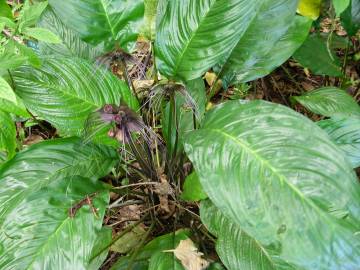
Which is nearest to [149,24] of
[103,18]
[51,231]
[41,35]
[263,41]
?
[103,18]

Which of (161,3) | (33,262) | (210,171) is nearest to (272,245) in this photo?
(210,171)

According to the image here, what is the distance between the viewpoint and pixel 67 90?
1.19m

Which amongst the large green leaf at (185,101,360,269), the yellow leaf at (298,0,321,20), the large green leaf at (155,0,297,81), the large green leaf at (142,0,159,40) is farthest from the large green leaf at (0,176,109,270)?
the yellow leaf at (298,0,321,20)

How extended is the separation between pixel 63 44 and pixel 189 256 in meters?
0.75

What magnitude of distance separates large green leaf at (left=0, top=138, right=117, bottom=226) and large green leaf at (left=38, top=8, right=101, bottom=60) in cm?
33

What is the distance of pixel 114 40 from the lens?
4.15 ft

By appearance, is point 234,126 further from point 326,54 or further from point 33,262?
point 326,54

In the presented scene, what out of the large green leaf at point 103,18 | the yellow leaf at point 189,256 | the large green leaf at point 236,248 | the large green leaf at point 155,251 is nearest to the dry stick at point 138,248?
the large green leaf at point 155,251

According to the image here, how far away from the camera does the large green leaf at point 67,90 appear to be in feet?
3.78

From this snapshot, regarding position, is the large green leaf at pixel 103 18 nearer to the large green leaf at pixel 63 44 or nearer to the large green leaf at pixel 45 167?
the large green leaf at pixel 63 44

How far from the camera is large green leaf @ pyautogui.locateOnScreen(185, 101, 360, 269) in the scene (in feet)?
2.72

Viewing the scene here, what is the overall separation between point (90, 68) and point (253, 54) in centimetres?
46

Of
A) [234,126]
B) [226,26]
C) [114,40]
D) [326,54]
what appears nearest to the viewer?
[234,126]

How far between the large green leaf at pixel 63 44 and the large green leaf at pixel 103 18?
16 centimetres
